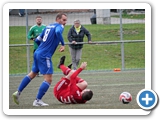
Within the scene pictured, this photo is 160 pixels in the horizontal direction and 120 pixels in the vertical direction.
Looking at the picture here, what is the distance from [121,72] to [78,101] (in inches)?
274

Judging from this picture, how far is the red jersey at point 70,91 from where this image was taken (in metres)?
11.0

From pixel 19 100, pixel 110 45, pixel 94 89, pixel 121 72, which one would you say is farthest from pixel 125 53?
pixel 19 100

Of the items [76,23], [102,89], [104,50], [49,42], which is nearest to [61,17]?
[49,42]

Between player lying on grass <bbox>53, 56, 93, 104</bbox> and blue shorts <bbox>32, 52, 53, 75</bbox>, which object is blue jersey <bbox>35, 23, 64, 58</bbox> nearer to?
blue shorts <bbox>32, 52, 53, 75</bbox>

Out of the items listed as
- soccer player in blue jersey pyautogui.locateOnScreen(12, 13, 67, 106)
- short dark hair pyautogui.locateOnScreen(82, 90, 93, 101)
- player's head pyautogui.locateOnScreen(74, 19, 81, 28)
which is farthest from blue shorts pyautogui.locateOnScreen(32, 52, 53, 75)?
player's head pyautogui.locateOnScreen(74, 19, 81, 28)

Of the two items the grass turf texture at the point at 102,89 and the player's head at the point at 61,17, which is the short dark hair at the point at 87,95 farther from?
the player's head at the point at 61,17

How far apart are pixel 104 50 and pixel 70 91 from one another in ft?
29.1

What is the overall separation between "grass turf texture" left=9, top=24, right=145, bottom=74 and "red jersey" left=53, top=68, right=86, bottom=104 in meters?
7.13

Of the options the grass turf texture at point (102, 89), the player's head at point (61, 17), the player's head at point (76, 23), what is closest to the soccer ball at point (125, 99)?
the grass turf texture at point (102, 89)

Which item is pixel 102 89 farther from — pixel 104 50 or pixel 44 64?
pixel 104 50

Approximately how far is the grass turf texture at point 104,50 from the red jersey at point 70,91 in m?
7.13

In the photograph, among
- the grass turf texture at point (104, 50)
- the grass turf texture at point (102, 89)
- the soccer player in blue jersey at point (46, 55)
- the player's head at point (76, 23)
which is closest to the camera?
the grass turf texture at point (102, 89)
